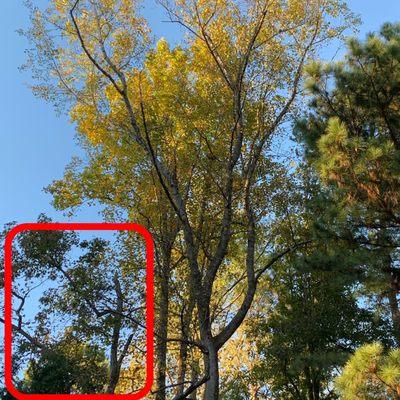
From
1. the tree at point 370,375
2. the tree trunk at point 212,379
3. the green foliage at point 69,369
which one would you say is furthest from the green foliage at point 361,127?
the green foliage at point 69,369

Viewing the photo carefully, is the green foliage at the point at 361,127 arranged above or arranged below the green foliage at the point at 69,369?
above

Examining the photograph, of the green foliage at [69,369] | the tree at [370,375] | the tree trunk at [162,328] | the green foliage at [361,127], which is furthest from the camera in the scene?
the green foliage at [69,369]

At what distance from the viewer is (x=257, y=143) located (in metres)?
9.64

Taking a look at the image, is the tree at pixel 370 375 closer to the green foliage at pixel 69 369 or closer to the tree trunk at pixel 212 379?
the tree trunk at pixel 212 379

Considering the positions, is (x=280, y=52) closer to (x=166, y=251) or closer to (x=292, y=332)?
(x=166, y=251)

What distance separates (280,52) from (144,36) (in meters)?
2.61

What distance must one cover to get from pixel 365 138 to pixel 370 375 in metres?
3.89

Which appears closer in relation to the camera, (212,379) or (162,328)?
(212,379)

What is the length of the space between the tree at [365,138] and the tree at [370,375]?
2.17m

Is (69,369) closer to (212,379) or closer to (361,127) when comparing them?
(212,379)

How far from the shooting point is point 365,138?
302 inches

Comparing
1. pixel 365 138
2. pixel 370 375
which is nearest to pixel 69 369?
pixel 370 375

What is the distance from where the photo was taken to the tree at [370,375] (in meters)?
5.05

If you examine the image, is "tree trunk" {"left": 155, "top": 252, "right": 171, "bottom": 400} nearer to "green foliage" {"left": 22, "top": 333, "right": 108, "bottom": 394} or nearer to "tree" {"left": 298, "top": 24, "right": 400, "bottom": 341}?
"green foliage" {"left": 22, "top": 333, "right": 108, "bottom": 394}
